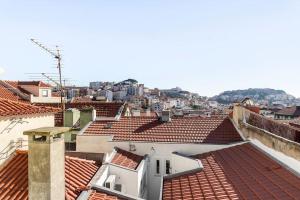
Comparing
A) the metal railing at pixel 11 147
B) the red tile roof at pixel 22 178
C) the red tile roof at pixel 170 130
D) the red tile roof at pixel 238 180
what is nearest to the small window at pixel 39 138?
the red tile roof at pixel 22 178

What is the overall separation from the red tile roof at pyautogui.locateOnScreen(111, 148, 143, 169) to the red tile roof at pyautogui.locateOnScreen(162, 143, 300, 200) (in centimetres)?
256

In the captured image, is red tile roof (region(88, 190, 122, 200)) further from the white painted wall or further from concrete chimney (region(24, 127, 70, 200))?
concrete chimney (region(24, 127, 70, 200))

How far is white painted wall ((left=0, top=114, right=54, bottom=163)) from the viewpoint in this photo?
12198 millimetres

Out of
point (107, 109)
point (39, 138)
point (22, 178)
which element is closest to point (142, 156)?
point (107, 109)

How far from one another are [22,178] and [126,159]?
8.02 m

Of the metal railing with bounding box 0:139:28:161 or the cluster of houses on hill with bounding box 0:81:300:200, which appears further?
the metal railing with bounding box 0:139:28:161

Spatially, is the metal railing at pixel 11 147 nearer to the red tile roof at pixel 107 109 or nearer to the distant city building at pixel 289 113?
the red tile roof at pixel 107 109

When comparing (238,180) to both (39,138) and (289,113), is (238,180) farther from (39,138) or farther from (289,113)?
(289,113)

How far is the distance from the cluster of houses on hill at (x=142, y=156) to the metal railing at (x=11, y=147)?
0.11ft

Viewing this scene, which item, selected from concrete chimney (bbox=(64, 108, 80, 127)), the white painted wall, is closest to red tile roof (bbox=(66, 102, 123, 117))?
concrete chimney (bbox=(64, 108, 80, 127))

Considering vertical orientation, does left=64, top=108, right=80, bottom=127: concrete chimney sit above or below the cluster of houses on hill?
above

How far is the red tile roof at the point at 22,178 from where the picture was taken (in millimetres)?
11000

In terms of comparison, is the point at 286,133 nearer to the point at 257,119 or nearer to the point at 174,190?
the point at 257,119

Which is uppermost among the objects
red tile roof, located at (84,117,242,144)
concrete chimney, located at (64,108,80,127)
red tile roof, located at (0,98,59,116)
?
red tile roof, located at (0,98,59,116)
